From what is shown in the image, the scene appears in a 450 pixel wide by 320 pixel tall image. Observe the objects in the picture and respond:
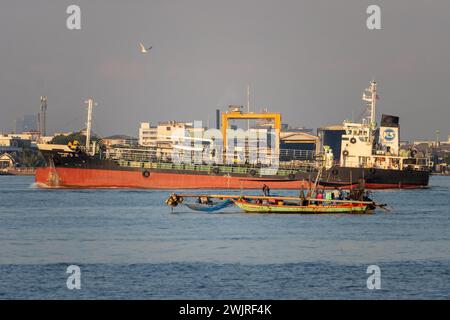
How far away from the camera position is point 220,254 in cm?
4672

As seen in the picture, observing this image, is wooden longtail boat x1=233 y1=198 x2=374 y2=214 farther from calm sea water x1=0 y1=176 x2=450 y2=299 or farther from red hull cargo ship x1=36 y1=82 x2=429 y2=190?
red hull cargo ship x1=36 y1=82 x2=429 y2=190

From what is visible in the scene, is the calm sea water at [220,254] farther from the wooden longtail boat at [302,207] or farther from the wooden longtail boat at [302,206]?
the wooden longtail boat at [302,206]

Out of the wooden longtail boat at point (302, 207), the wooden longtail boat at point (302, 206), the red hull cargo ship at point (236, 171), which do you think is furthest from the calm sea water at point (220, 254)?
the red hull cargo ship at point (236, 171)

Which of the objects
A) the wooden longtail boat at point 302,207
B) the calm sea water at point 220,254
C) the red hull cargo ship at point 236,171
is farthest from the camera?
the red hull cargo ship at point 236,171

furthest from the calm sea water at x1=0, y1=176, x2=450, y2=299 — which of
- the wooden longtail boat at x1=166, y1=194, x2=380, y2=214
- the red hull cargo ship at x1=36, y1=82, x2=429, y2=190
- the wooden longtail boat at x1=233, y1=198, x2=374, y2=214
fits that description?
the red hull cargo ship at x1=36, y1=82, x2=429, y2=190

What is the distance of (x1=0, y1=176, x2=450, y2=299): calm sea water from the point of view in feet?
123

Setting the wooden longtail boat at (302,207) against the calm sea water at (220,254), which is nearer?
the calm sea water at (220,254)

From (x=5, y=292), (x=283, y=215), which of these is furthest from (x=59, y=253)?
(x=283, y=215)

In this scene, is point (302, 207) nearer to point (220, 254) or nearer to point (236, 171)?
point (220, 254)

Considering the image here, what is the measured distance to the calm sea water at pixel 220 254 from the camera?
37.5m

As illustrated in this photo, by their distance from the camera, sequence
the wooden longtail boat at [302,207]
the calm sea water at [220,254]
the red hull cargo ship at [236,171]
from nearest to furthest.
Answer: the calm sea water at [220,254]
the wooden longtail boat at [302,207]
the red hull cargo ship at [236,171]

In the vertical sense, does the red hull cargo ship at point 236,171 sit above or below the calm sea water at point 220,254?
above

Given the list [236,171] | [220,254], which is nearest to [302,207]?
[220,254]

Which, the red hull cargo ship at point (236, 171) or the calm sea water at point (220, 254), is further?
the red hull cargo ship at point (236, 171)
